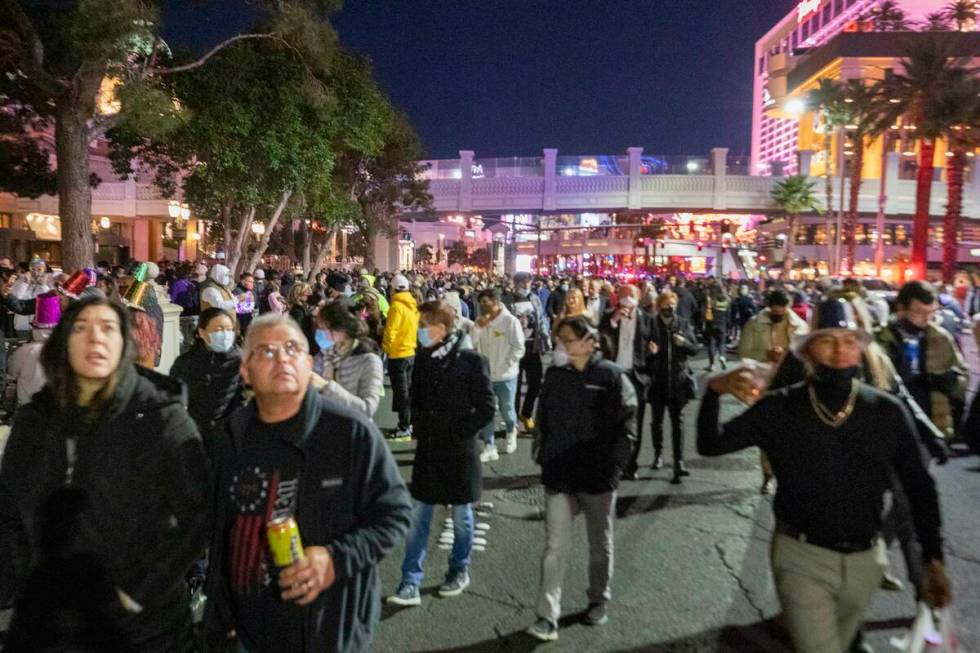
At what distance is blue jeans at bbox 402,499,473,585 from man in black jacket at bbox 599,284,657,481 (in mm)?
2908

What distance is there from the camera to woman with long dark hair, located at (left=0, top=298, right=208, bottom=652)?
2164 mm

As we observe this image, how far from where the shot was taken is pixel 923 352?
245 inches

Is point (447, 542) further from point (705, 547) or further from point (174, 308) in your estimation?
point (174, 308)

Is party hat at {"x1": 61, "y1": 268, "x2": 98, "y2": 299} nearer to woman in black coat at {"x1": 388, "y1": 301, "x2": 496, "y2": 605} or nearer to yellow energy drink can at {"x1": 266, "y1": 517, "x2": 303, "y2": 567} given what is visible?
woman in black coat at {"x1": 388, "y1": 301, "x2": 496, "y2": 605}

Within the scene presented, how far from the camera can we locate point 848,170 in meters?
→ 64.4

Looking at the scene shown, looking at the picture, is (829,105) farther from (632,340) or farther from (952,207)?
(632,340)

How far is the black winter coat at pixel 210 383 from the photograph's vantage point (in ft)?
14.6

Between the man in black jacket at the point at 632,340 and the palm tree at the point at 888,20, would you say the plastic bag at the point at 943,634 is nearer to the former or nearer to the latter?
the man in black jacket at the point at 632,340

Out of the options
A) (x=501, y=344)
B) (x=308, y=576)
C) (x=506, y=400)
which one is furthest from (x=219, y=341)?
(x=506, y=400)

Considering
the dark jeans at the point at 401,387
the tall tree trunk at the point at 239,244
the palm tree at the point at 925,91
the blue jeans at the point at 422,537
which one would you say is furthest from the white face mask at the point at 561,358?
the palm tree at the point at 925,91

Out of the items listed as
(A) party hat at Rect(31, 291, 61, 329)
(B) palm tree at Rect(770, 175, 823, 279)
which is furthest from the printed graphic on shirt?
(B) palm tree at Rect(770, 175, 823, 279)

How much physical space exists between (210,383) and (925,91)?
133 ft

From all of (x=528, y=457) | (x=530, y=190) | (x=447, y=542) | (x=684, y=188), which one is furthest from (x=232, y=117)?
(x=684, y=188)

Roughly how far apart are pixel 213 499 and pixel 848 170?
7171 centimetres
